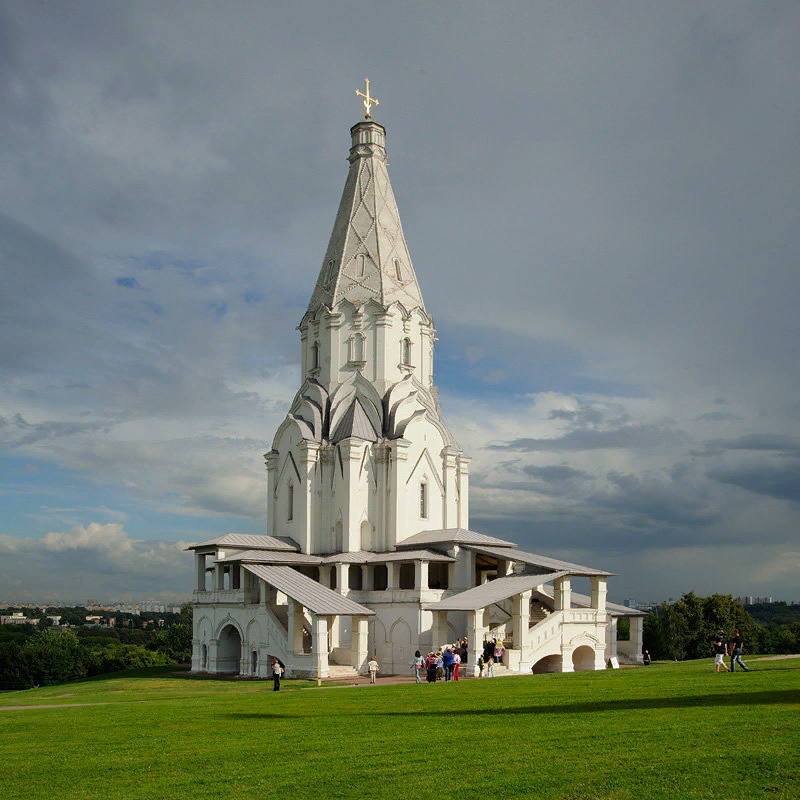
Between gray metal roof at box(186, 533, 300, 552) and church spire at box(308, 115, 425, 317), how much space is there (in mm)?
12141

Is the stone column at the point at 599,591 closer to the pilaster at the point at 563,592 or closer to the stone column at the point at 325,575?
the pilaster at the point at 563,592

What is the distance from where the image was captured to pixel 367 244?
46.5 m

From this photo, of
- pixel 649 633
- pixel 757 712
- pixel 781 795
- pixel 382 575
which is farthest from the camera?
pixel 649 633

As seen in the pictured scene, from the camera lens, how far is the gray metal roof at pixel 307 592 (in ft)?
111

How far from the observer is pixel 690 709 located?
583 inches

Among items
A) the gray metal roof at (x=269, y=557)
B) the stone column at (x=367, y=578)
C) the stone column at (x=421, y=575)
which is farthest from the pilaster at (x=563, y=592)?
the gray metal roof at (x=269, y=557)

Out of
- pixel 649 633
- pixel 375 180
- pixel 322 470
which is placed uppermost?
pixel 375 180

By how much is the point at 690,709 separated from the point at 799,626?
5606 cm

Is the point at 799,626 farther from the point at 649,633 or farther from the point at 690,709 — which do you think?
the point at 690,709

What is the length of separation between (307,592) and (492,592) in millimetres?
7266

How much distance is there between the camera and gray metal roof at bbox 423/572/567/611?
107 ft

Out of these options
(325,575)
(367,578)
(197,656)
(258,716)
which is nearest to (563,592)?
(367,578)

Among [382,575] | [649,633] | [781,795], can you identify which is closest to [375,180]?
[382,575]

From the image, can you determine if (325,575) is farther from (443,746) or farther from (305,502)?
(443,746)
